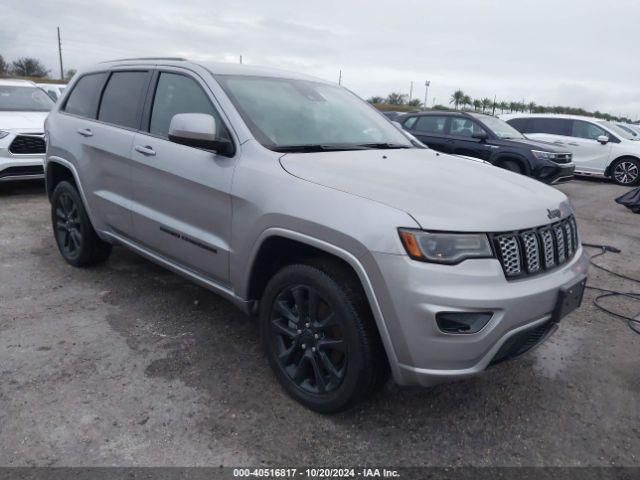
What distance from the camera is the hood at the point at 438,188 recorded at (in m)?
2.30

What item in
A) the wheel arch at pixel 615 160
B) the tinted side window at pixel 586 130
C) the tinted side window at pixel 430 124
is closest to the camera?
the tinted side window at pixel 430 124

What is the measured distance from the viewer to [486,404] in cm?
286

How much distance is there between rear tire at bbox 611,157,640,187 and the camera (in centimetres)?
1250

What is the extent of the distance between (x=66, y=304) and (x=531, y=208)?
3.27 meters

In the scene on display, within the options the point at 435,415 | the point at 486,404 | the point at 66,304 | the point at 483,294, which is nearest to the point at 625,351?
the point at 486,404

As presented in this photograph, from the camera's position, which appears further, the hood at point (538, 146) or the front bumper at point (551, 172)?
the hood at point (538, 146)

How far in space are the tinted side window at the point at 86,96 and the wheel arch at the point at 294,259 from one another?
91.1 inches

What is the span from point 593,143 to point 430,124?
4.82 metres

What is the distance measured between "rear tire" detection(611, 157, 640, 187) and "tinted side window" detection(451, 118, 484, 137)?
4.75 meters

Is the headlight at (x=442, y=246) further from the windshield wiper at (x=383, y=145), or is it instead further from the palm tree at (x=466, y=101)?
the palm tree at (x=466, y=101)

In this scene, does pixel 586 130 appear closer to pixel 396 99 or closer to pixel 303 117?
pixel 303 117

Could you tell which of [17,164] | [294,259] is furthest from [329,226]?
[17,164]

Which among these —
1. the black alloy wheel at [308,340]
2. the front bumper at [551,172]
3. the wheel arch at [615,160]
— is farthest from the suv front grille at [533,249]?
the wheel arch at [615,160]

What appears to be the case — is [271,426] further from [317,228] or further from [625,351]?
[625,351]
